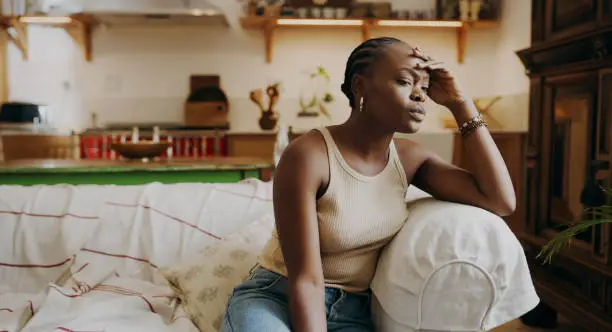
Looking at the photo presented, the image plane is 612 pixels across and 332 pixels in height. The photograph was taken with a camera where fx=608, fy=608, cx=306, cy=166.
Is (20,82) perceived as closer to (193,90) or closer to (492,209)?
(193,90)

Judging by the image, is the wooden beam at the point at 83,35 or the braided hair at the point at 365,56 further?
the wooden beam at the point at 83,35

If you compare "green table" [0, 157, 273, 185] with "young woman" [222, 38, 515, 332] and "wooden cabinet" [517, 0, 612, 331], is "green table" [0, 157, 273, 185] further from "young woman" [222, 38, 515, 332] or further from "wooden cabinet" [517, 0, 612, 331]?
"young woman" [222, 38, 515, 332]

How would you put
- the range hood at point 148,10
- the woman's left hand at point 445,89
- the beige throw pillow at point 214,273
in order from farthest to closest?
the range hood at point 148,10 < the beige throw pillow at point 214,273 < the woman's left hand at point 445,89

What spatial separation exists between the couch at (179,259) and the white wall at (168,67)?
3366mm

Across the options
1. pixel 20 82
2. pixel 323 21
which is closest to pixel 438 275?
pixel 323 21

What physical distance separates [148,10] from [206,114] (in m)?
0.95

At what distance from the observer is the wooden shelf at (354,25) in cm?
509

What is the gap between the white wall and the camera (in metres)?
5.38

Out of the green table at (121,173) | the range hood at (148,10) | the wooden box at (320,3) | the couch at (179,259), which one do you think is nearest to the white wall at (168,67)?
the range hood at (148,10)

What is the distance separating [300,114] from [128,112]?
1523 mm

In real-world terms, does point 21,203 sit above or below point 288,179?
below

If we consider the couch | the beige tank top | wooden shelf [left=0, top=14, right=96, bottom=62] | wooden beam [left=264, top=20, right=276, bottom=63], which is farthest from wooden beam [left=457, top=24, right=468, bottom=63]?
the beige tank top

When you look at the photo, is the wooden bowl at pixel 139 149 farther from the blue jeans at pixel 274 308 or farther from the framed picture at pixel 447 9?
the framed picture at pixel 447 9

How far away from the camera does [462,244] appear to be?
46.5 inches
